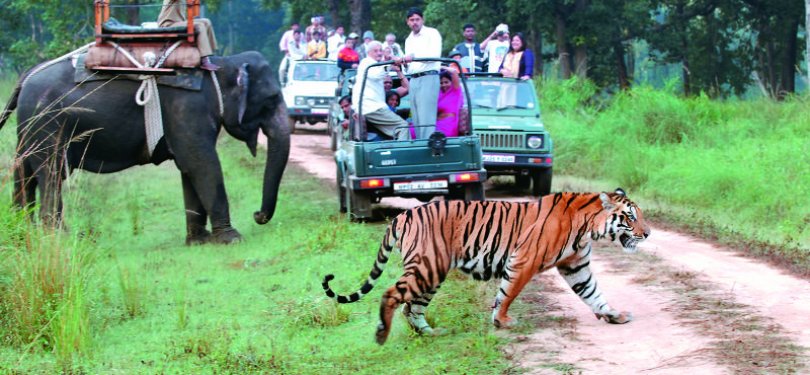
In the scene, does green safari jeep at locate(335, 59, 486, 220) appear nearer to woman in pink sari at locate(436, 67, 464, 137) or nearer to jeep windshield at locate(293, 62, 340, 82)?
woman in pink sari at locate(436, 67, 464, 137)

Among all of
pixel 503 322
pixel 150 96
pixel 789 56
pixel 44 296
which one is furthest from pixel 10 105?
pixel 789 56

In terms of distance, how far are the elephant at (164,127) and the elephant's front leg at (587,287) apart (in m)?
6.51

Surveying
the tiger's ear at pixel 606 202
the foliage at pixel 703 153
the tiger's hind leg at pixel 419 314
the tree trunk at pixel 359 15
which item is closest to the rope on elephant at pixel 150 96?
the tiger's hind leg at pixel 419 314

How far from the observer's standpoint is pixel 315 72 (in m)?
27.6

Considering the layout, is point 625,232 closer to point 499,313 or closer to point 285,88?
point 499,313

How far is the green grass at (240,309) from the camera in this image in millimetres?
8484

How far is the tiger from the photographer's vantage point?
8531 mm

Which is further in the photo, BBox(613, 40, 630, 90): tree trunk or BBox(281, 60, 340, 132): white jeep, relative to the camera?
BBox(613, 40, 630, 90): tree trunk

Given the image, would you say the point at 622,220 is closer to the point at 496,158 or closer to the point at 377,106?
the point at 377,106

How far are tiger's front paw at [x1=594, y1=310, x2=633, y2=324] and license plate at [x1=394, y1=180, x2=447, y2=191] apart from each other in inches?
216

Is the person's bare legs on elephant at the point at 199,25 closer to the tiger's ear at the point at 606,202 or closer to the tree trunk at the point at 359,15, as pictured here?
the tiger's ear at the point at 606,202

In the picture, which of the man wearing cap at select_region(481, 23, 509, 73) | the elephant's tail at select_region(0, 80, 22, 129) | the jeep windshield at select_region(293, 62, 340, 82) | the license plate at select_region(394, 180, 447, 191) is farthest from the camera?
the jeep windshield at select_region(293, 62, 340, 82)

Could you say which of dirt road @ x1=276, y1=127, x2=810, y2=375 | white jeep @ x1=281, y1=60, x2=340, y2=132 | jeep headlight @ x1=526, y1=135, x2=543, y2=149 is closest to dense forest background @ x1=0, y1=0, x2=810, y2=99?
white jeep @ x1=281, y1=60, x2=340, y2=132

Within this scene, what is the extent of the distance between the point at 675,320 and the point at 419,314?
5.92 feet
